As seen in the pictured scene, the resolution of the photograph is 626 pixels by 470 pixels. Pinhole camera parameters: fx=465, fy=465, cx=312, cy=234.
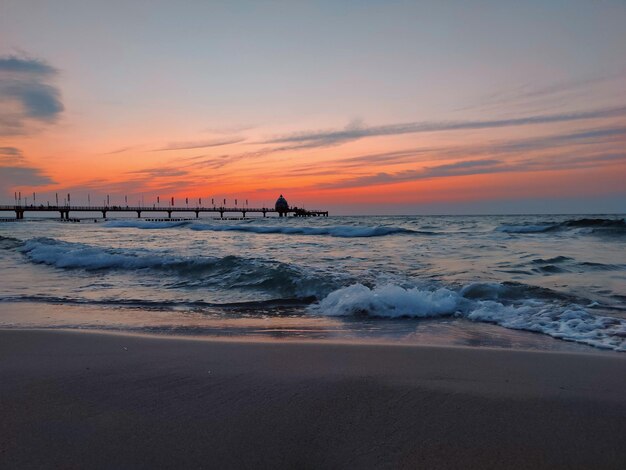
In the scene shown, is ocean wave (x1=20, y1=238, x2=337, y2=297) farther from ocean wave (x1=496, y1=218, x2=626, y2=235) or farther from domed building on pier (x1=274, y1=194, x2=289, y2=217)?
domed building on pier (x1=274, y1=194, x2=289, y2=217)

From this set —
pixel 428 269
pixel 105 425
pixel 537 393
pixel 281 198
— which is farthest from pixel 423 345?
pixel 281 198

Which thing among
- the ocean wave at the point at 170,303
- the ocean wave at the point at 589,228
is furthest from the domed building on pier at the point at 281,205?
the ocean wave at the point at 170,303

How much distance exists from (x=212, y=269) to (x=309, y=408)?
8.22m

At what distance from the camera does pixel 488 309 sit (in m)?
6.22

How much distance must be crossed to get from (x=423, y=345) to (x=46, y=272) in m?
10.2

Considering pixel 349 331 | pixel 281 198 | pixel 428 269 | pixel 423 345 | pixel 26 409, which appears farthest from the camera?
pixel 281 198

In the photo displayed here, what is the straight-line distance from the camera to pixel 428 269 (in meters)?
10.4

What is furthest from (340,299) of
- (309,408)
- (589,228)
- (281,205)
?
(281,205)

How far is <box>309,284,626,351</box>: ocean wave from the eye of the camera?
16.9ft

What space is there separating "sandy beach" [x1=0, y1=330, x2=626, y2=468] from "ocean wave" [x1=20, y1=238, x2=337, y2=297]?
4.32 meters

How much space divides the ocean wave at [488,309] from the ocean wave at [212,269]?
1.42 m

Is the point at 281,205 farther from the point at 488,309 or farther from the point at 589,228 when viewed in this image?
the point at 488,309

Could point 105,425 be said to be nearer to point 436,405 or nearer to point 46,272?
point 436,405

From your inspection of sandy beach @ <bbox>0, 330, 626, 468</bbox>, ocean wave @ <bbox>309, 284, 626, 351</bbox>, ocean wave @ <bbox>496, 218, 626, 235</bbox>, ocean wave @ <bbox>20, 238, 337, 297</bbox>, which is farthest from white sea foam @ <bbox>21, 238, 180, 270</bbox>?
ocean wave @ <bbox>496, 218, 626, 235</bbox>
